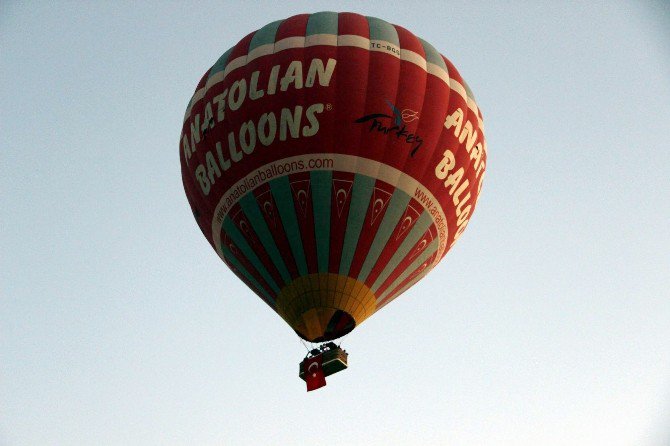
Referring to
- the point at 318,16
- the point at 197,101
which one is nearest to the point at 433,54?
the point at 318,16

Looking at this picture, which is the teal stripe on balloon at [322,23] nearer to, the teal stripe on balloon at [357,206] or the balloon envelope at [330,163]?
the balloon envelope at [330,163]

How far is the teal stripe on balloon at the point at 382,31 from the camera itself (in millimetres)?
19500

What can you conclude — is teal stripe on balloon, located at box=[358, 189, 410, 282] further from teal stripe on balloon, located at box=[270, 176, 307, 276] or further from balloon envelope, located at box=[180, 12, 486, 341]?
teal stripe on balloon, located at box=[270, 176, 307, 276]

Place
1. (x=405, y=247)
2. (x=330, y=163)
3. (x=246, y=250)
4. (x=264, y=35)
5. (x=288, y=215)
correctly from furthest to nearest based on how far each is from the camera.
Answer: (x=264, y=35) → (x=246, y=250) → (x=405, y=247) → (x=288, y=215) → (x=330, y=163)

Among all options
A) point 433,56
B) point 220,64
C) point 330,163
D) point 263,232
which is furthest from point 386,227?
point 220,64

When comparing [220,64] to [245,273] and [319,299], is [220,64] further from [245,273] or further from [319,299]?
[319,299]

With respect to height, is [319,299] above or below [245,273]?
below

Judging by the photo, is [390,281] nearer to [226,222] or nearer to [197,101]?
[226,222]

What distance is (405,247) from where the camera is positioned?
19156mm

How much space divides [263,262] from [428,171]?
3.85 m

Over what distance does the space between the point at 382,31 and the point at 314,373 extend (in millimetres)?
7277

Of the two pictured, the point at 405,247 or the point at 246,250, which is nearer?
the point at 405,247

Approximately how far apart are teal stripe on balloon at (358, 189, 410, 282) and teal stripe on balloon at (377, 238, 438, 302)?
0.90 m

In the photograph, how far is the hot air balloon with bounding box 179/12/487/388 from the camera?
18469 mm
